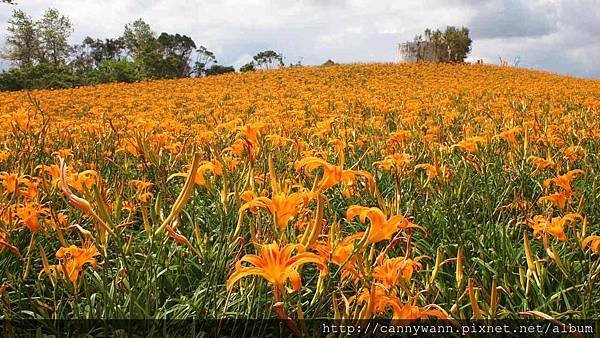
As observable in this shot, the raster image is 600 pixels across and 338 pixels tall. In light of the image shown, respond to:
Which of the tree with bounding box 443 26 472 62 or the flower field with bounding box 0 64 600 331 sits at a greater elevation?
the tree with bounding box 443 26 472 62

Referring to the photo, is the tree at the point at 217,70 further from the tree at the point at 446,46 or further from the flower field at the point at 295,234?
the flower field at the point at 295,234

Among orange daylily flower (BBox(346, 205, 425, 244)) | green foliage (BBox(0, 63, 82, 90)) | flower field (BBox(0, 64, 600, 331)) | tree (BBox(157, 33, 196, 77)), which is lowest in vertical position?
flower field (BBox(0, 64, 600, 331))

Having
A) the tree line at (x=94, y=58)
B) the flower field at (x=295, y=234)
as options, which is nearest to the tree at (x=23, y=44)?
the tree line at (x=94, y=58)

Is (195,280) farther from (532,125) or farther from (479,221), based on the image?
(532,125)

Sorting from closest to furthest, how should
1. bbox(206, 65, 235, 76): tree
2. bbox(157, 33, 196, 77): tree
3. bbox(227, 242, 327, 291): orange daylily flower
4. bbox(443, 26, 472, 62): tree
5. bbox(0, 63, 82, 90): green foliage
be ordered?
bbox(227, 242, 327, 291): orange daylily flower < bbox(0, 63, 82, 90): green foliage < bbox(443, 26, 472, 62): tree < bbox(206, 65, 235, 76): tree < bbox(157, 33, 196, 77): tree

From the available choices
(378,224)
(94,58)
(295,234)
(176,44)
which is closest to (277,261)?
(378,224)

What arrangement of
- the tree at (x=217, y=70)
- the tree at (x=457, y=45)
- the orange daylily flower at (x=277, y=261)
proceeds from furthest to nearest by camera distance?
the tree at (x=217, y=70)
the tree at (x=457, y=45)
the orange daylily flower at (x=277, y=261)

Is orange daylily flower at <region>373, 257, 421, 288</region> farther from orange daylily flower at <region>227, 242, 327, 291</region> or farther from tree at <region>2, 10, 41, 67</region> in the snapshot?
tree at <region>2, 10, 41, 67</region>

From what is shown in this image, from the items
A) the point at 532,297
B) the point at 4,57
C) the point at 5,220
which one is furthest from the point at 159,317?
the point at 4,57

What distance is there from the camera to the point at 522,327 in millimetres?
1733

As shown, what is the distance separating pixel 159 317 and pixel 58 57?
181ft

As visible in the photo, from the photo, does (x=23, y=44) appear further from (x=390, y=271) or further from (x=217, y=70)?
(x=390, y=271)

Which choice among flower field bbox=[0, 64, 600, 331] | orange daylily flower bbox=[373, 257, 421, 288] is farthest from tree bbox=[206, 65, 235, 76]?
orange daylily flower bbox=[373, 257, 421, 288]

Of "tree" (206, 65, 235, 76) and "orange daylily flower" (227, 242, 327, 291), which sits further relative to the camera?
"tree" (206, 65, 235, 76)
